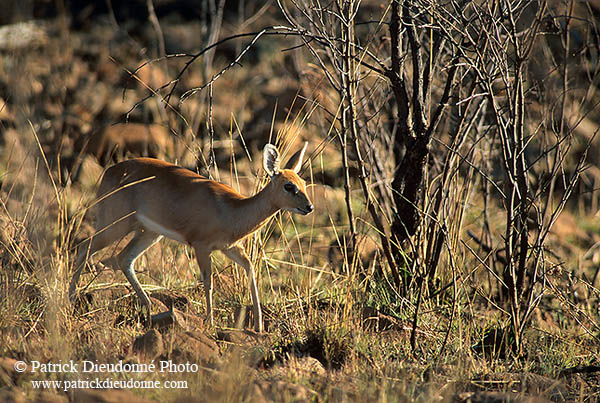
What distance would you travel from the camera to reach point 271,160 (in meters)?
5.34

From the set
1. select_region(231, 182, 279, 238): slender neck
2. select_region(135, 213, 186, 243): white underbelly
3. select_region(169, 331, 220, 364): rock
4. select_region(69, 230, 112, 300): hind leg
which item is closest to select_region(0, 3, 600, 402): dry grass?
select_region(169, 331, 220, 364): rock

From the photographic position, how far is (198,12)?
55.2ft

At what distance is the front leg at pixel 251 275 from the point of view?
207 inches

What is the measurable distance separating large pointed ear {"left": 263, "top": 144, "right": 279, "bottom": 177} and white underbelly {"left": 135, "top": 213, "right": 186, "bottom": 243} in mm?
804

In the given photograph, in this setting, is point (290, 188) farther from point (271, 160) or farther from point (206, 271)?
point (206, 271)

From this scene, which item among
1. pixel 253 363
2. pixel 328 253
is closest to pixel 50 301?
pixel 253 363

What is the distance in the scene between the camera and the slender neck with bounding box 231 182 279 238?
5332mm

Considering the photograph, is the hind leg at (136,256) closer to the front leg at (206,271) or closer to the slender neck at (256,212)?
the front leg at (206,271)

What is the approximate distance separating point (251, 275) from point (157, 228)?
0.79m

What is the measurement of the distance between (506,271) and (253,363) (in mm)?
2321

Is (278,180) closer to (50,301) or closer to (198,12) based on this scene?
(50,301)

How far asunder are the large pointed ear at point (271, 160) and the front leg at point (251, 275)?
0.63 metres

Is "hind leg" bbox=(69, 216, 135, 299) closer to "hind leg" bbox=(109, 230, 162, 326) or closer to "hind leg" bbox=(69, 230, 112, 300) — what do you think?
"hind leg" bbox=(69, 230, 112, 300)

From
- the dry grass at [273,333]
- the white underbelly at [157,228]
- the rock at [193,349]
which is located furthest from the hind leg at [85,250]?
the rock at [193,349]
